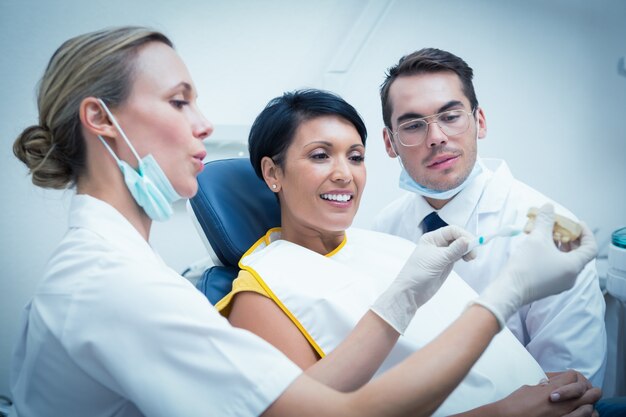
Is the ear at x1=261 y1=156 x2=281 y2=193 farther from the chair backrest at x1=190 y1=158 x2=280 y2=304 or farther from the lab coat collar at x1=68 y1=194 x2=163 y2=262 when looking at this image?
the lab coat collar at x1=68 y1=194 x2=163 y2=262

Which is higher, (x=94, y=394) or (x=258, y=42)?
(x=258, y=42)

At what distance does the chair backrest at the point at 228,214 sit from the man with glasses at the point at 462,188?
0.53 metres

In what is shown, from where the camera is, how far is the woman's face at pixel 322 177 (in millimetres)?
1381

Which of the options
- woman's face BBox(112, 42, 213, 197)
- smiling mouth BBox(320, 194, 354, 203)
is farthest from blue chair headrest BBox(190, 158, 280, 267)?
woman's face BBox(112, 42, 213, 197)

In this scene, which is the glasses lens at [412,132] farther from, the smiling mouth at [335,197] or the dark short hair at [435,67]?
the smiling mouth at [335,197]

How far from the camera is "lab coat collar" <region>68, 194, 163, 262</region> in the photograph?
89 cm

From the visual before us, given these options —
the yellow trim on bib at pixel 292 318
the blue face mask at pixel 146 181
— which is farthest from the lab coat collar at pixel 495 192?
the blue face mask at pixel 146 181

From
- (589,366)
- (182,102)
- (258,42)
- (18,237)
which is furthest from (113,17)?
(589,366)

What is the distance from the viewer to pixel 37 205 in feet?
6.22

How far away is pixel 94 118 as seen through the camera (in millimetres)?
939

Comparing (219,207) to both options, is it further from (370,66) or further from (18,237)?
(370,66)

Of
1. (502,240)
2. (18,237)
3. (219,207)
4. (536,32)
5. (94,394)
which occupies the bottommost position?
(18,237)

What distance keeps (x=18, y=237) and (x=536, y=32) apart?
111 inches

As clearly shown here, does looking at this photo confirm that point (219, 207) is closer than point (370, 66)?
Yes
